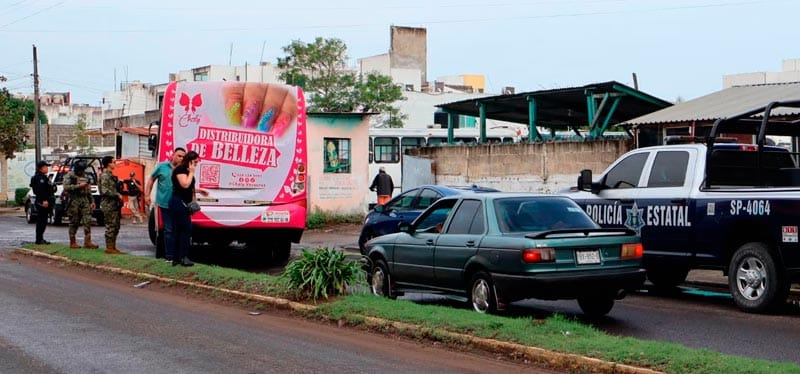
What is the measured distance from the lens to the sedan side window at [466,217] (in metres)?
12.5

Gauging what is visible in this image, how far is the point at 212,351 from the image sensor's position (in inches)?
386

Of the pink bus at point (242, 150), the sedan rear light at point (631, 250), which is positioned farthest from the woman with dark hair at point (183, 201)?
the sedan rear light at point (631, 250)

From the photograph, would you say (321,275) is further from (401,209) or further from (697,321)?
(401,209)

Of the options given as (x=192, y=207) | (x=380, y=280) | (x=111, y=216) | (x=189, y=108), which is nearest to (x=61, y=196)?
(x=111, y=216)

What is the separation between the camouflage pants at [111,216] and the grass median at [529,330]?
213 inches

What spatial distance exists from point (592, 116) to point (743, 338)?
15.6 meters

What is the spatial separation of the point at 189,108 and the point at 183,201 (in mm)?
2624

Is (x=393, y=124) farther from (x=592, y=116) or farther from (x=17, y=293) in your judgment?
(x=17, y=293)

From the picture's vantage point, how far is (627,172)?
1524 cm

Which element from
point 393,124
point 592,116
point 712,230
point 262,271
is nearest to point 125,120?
point 393,124

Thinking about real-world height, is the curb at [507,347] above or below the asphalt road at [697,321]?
above

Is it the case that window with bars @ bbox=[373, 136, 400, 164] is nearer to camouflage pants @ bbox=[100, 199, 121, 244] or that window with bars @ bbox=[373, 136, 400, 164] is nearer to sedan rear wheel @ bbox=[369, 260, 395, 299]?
camouflage pants @ bbox=[100, 199, 121, 244]

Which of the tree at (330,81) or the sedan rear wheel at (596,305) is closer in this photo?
the sedan rear wheel at (596,305)

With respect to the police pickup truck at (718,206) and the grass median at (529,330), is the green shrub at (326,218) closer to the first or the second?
the grass median at (529,330)
